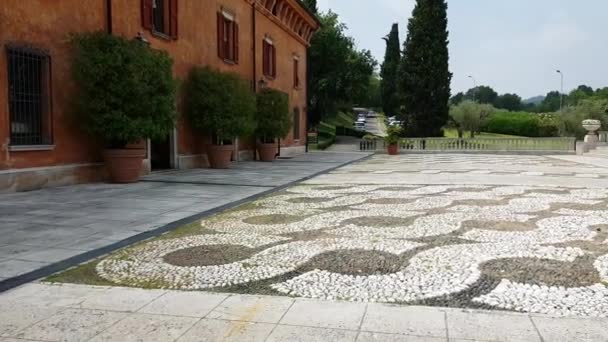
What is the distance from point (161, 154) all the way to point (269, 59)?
31.2 ft

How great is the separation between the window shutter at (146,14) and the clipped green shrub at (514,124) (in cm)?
3842

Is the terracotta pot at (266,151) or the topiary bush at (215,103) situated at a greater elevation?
the topiary bush at (215,103)

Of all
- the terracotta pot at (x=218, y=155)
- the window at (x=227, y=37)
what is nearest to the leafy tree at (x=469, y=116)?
the window at (x=227, y=37)

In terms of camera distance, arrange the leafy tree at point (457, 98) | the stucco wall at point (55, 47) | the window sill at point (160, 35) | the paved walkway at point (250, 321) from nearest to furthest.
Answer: the paved walkway at point (250, 321)
the stucco wall at point (55, 47)
the window sill at point (160, 35)
the leafy tree at point (457, 98)

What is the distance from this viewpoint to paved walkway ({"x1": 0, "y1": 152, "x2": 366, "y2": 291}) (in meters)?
4.86

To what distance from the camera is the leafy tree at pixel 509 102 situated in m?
102

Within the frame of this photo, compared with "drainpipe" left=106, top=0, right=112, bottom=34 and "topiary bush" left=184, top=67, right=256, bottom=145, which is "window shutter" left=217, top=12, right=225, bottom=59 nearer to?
"topiary bush" left=184, top=67, right=256, bottom=145

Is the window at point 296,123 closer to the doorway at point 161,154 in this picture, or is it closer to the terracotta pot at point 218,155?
the terracotta pot at point 218,155

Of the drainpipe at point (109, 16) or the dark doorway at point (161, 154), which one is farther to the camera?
the dark doorway at point (161, 154)

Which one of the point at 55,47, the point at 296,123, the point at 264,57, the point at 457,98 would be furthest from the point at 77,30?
the point at 457,98

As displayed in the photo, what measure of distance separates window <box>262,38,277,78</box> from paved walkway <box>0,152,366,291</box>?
11127 mm

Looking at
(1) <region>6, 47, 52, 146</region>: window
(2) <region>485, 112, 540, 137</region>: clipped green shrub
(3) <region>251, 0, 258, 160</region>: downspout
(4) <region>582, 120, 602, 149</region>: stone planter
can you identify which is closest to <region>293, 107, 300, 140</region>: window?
(3) <region>251, 0, 258, 160</region>: downspout

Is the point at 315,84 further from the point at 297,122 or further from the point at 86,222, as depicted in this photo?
the point at 86,222

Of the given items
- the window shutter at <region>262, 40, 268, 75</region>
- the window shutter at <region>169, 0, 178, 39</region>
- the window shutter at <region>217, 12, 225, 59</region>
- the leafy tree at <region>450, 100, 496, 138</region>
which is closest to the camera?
the window shutter at <region>169, 0, 178, 39</region>
